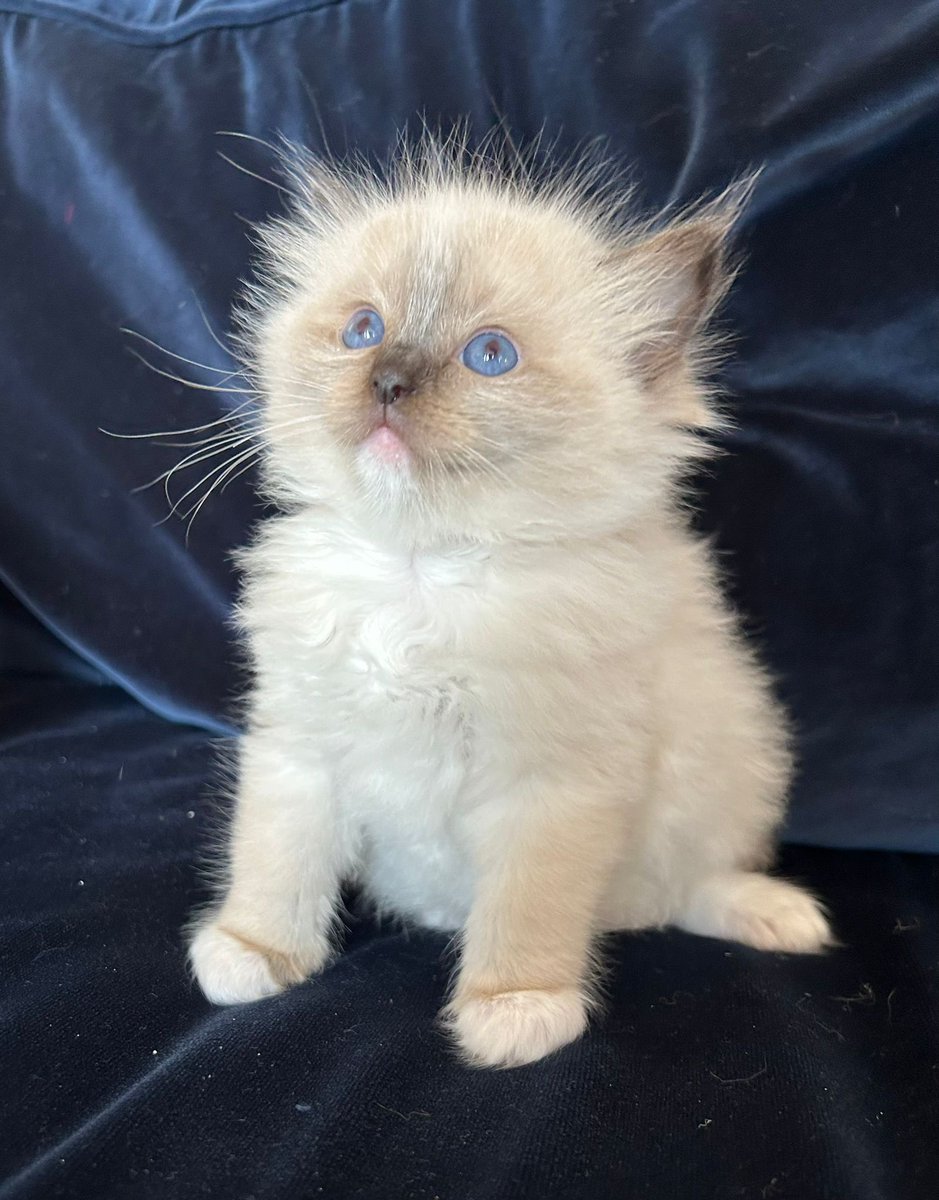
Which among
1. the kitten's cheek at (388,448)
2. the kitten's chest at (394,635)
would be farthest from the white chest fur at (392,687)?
the kitten's cheek at (388,448)

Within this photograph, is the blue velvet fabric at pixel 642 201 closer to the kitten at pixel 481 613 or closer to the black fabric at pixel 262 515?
the black fabric at pixel 262 515

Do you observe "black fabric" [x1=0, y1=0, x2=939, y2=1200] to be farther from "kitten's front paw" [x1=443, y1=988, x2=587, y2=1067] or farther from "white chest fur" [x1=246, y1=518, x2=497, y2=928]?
"white chest fur" [x1=246, y1=518, x2=497, y2=928]

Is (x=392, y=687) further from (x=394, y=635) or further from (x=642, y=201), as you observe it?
(x=642, y=201)

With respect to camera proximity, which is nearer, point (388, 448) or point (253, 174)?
point (388, 448)

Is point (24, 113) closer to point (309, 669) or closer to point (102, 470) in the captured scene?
point (102, 470)

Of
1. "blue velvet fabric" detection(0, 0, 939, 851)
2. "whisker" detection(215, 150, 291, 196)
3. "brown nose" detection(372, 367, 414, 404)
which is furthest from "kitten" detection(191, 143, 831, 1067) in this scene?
"whisker" detection(215, 150, 291, 196)

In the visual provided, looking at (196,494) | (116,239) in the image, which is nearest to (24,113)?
(116,239)

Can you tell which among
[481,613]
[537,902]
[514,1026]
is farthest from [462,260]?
[514,1026]
